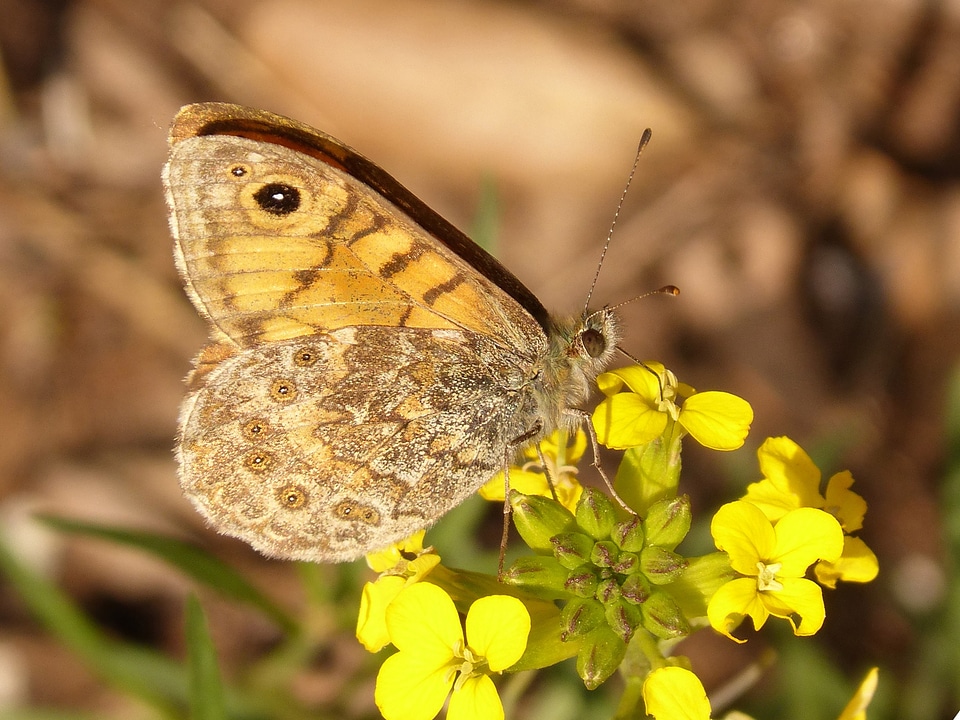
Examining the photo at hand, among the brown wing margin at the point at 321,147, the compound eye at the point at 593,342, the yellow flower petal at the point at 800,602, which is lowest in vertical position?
the yellow flower petal at the point at 800,602

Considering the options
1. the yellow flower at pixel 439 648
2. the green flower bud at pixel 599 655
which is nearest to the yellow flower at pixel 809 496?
the green flower bud at pixel 599 655

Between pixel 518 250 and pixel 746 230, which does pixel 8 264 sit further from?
pixel 746 230

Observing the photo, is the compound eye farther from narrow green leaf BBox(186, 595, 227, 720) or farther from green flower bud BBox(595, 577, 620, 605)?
narrow green leaf BBox(186, 595, 227, 720)

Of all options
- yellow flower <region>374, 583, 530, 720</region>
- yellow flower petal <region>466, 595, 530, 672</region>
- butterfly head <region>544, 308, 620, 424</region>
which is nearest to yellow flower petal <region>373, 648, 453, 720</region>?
yellow flower <region>374, 583, 530, 720</region>

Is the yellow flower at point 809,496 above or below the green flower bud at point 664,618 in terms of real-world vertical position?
above

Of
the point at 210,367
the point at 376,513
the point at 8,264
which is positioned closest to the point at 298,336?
the point at 210,367

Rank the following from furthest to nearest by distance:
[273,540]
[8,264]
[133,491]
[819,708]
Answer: [8,264] < [133,491] < [819,708] < [273,540]

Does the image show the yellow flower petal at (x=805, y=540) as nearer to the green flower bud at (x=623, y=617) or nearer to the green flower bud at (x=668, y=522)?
the green flower bud at (x=668, y=522)

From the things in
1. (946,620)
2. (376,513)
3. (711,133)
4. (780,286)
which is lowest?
(946,620)
